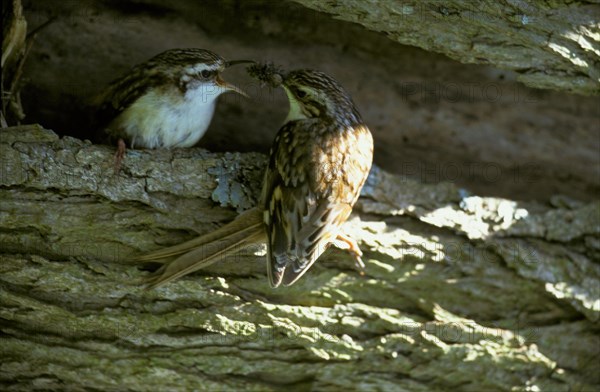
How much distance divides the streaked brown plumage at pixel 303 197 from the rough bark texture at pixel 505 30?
0.40 metres

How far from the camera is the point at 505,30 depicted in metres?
3.15

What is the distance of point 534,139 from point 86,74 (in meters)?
2.19

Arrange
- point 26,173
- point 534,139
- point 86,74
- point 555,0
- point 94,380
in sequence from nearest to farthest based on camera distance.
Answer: point 26,173 → point 555,0 → point 94,380 → point 86,74 → point 534,139

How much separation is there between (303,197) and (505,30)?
1.01 meters

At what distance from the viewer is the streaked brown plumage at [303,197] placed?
3.03 m

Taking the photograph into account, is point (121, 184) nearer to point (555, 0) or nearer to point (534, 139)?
point (555, 0)

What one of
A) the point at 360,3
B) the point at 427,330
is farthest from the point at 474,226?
the point at 360,3

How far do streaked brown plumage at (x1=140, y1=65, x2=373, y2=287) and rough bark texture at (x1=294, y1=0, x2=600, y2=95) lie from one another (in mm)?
402

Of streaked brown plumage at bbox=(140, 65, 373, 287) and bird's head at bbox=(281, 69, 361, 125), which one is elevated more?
bird's head at bbox=(281, 69, 361, 125)

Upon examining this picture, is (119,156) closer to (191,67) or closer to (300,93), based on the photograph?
(191,67)

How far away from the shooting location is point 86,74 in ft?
12.4

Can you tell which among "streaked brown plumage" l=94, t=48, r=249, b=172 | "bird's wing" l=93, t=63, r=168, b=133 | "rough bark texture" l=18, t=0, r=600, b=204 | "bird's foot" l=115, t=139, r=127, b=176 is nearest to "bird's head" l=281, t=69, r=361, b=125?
"streaked brown plumage" l=94, t=48, r=249, b=172

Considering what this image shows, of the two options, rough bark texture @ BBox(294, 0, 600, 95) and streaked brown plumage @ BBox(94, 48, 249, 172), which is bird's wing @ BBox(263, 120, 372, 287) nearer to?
streaked brown plumage @ BBox(94, 48, 249, 172)

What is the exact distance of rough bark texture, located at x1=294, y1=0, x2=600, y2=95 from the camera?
10.1 ft
